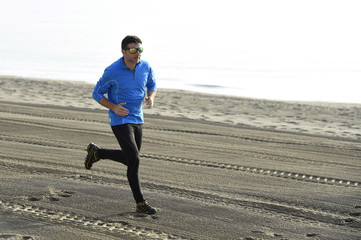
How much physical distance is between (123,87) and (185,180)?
2142 mm

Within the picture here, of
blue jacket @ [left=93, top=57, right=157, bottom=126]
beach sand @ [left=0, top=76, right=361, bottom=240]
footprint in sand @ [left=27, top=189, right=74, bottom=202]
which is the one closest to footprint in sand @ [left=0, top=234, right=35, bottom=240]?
beach sand @ [left=0, top=76, right=361, bottom=240]

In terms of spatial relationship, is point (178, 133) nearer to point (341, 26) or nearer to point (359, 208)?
point (359, 208)

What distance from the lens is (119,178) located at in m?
7.90

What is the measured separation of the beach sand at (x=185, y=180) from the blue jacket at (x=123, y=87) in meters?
1.00

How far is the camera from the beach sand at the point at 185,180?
604cm

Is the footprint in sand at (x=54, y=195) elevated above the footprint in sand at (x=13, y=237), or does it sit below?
above

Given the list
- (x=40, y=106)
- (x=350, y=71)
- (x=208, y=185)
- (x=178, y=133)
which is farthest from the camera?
(x=350, y=71)

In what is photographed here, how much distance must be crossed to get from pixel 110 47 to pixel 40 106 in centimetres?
3770

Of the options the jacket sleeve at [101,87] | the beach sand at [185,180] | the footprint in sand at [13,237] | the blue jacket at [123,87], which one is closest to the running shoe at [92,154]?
the beach sand at [185,180]

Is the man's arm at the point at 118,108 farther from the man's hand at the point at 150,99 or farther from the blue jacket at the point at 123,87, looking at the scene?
the man's hand at the point at 150,99

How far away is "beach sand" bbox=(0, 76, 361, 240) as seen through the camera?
19.8 ft

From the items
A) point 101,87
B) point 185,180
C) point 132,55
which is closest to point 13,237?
point 101,87

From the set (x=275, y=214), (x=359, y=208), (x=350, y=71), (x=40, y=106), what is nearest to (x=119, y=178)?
(x=275, y=214)

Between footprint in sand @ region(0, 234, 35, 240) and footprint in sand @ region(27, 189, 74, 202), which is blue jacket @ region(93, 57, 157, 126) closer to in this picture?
footprint in sand @ region(27, 189, 74, 202)
